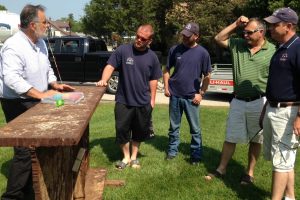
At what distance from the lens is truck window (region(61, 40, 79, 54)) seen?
1419cm

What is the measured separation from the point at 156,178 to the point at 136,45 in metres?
1.66

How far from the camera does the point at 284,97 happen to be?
13.3ft

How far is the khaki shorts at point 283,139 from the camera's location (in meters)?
4.05

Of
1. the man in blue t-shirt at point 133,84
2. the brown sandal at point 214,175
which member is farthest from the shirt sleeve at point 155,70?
the brown sandal at point 214,175

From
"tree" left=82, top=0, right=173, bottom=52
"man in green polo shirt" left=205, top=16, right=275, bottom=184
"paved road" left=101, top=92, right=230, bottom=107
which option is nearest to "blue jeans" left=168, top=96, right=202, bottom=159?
"man in green polo shirt" left=205, top=16, right=275, bottom=184

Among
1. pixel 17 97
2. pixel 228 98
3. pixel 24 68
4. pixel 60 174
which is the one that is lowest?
pixel 228 98

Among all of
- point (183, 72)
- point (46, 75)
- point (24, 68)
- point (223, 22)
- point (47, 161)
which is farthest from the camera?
point (223, 22)

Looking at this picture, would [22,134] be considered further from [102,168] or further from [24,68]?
[102,168]

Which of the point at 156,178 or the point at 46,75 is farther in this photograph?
the point at 156,178

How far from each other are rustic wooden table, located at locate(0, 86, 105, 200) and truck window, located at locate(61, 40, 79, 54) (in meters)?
10.3

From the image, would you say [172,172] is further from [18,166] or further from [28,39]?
[28,39]

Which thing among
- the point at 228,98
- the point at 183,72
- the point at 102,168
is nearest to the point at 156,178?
the point at 102,168

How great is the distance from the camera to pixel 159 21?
100ft

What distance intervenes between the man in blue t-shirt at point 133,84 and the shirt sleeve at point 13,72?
5.01ft
